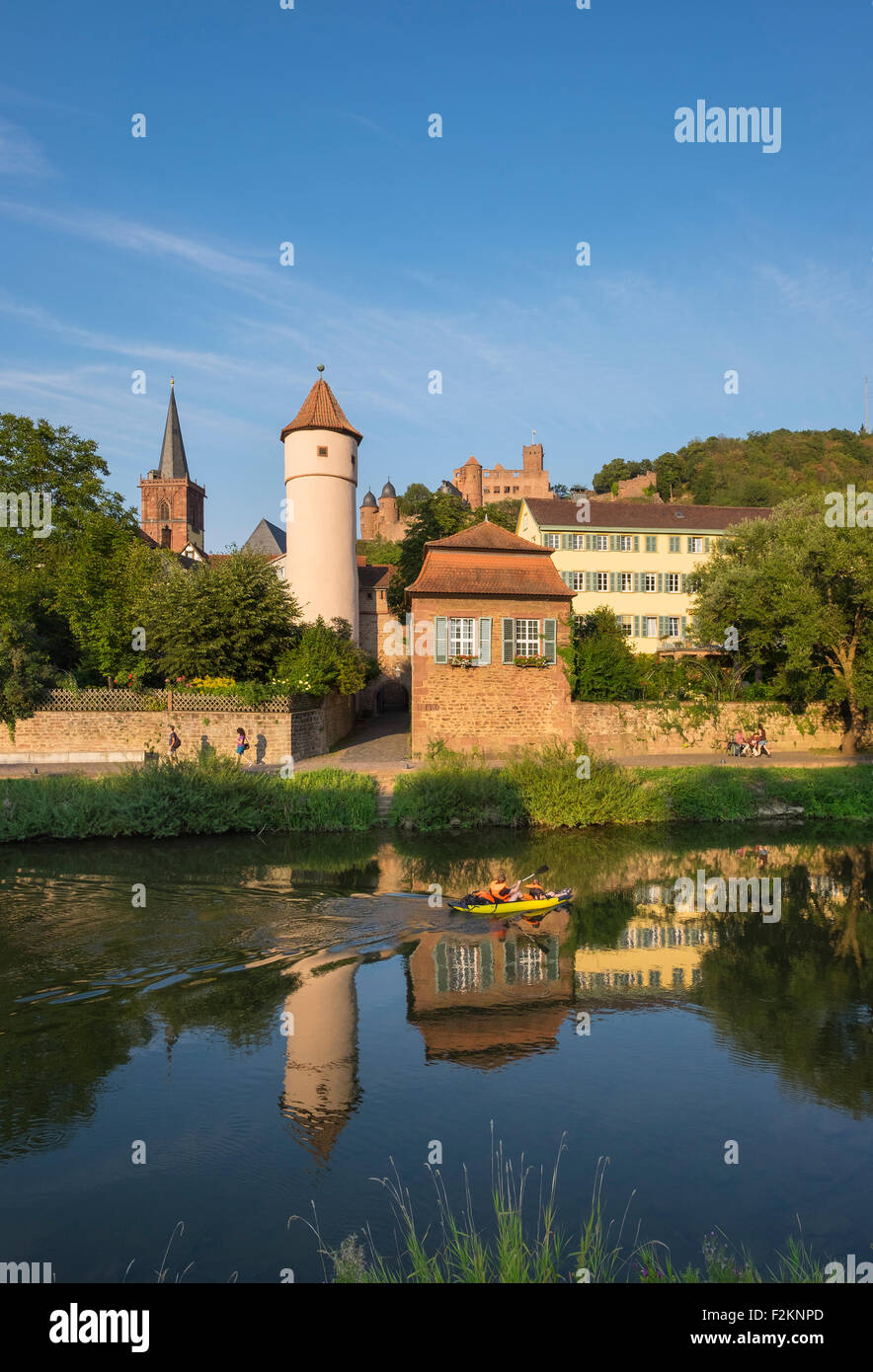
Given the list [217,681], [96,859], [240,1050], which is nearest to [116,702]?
[217,681]

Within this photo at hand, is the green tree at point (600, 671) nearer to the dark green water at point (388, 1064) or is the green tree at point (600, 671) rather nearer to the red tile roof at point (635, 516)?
the dark green water at point (388, 1064)

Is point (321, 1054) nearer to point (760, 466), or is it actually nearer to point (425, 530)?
point (425, 530)

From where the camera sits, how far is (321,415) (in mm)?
36500

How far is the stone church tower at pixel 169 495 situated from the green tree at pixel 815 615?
57455 mm

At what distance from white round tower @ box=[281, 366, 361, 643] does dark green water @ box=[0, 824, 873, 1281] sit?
21.1 meters

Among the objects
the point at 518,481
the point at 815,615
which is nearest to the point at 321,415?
the point at 815,615

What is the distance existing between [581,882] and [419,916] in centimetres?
416

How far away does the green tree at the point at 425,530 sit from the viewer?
1794 inches

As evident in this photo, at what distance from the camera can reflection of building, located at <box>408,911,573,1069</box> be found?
32.0 ft

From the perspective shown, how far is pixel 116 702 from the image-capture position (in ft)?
88.7

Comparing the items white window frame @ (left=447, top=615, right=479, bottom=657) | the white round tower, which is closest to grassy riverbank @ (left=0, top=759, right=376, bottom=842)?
white window frame @ (left=447, top=615, right=479, bottom=657)
